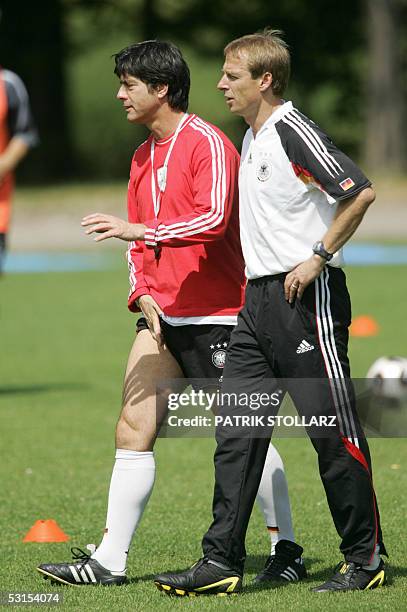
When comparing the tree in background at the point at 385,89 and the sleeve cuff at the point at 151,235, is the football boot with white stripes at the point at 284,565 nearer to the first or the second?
the sleeve cuff at the point at 151,235

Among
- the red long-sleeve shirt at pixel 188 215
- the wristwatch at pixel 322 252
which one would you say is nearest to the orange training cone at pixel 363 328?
the red long-sleeve shirt at pixel 188 215

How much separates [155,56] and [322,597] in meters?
2.36

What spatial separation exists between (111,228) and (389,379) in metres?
4.18

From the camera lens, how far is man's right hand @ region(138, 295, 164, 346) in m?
5.67

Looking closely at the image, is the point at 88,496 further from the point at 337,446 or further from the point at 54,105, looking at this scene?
the point at 54,105

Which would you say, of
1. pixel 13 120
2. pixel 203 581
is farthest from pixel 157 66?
pixel 13 120

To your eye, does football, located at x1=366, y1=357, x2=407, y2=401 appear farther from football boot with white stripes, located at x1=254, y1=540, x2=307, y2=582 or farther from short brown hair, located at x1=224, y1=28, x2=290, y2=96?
short brown hair, located at x1=224, y1=28, x2=290, y2=96

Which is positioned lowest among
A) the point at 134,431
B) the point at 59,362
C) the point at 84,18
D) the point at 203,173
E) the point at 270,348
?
the point at 59,362

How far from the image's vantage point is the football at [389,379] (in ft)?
29.6

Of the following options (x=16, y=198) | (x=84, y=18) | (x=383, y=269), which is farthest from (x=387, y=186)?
(x=84, y=18)

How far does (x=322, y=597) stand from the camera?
5270mm

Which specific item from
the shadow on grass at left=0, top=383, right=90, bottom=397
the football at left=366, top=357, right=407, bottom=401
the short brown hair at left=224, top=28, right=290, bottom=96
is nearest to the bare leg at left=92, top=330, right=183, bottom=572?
the short brown hair at left=224, top=28, right=290, bottom=96

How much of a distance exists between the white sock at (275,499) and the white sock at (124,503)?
50cm

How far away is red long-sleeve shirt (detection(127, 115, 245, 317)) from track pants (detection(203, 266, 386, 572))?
30cm
